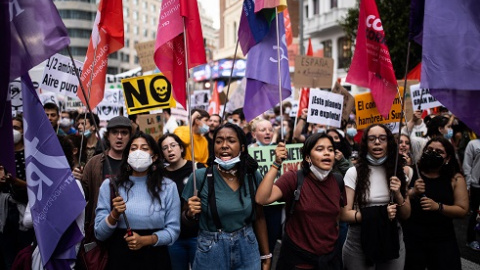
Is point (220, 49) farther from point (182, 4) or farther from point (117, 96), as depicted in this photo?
point (182, 4)

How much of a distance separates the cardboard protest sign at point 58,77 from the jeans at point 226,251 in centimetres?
407

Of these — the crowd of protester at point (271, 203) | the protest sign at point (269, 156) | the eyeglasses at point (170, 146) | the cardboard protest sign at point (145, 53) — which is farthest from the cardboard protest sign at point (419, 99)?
the cardboard protest sign at point (145, 53)

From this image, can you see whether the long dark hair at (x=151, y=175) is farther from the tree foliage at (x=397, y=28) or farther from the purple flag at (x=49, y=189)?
the tree foliage at (x=397, y=28)

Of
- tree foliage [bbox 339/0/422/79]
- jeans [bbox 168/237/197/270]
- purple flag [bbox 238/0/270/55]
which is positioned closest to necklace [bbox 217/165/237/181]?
jeans [bbox 168/237/197/270]

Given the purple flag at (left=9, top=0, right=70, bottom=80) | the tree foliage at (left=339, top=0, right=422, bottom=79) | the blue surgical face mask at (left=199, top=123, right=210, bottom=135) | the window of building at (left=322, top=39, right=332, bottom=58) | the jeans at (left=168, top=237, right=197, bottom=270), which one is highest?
the window of building at (left=322, top=39, right=332, bottom=58)

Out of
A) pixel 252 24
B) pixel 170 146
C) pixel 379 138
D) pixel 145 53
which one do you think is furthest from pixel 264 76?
pixel 145 53

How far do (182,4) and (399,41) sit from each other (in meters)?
17.3

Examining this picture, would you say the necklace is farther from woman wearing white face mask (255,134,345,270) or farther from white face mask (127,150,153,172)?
white face mask (127,150,153,172)

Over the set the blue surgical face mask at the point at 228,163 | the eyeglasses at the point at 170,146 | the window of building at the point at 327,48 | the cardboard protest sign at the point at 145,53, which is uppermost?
the window of building at the point at 327,48

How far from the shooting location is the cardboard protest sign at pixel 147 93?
6.68m

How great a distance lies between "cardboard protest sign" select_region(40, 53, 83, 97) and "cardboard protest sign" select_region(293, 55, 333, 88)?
3.89 meters

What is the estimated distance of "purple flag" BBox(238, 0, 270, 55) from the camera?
498 centimetres

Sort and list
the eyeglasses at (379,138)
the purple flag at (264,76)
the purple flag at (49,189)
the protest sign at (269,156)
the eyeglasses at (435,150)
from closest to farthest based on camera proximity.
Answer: the purple flag at (49,189)
the eyeglasses at (379,138)
the eyeglasses at (435,150)
the purple flag at (264,76)
the protest sign at (269,156)

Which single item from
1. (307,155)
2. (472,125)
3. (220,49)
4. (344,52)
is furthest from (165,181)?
(220,49)
